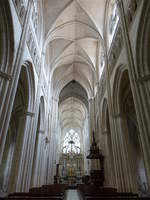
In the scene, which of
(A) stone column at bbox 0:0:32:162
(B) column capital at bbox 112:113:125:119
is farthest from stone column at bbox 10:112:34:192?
(B) column capital at bbox 112:113:125:119

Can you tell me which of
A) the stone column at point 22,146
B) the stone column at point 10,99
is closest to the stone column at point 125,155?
the stone column at point 22,146

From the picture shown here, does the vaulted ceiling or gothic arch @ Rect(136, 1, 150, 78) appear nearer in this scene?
gothic arch @ Rect(136, 1, 150, 78)

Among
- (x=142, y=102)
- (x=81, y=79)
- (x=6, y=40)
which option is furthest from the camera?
(x=81, y=79)

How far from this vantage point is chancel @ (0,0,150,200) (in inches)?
229

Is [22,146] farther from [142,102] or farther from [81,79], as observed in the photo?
[81,79]

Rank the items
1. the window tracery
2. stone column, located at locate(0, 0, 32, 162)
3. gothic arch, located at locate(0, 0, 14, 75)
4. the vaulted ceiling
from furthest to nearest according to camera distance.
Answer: the window tracery
the vaulted ceiling
gothic arch, located at locate(0, 0, 14, 75)
stone column, located at locate(0, 0, 32, 162)

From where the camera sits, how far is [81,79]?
71.9 ft

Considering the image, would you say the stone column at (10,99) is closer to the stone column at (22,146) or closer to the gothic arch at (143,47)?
the stone column at (22,146)

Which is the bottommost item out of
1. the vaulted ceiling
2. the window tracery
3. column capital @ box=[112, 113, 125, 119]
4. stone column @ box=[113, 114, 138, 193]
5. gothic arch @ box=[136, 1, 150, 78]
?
stone column @ box=[113, 114, 138, 193]

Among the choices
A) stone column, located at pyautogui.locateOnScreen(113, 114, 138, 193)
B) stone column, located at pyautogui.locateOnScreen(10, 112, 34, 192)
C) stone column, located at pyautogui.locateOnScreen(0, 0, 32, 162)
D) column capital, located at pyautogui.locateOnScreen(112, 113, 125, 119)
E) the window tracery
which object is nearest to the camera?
stone column, located at pyautogui.locateOnScreen(0, 0, 32, 162)

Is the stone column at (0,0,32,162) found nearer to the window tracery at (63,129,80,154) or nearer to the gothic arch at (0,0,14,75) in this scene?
the gothic arch at (0,0,14,75)

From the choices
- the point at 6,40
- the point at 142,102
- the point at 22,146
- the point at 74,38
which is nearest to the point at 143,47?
the point at 142,102

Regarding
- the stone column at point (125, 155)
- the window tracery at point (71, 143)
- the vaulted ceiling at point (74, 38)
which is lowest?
the stone column at point (125, 155)

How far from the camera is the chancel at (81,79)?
5809 millimetres
